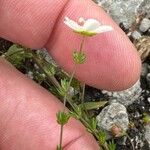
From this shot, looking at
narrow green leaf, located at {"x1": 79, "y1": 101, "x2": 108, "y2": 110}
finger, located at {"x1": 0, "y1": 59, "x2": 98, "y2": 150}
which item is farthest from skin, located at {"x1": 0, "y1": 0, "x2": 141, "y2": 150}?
narrow green leaf, located at {"x1": 79, "y1": 101, "x2": 108, "y2": 110}

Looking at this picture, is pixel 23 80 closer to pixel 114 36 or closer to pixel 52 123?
pixel 52 123

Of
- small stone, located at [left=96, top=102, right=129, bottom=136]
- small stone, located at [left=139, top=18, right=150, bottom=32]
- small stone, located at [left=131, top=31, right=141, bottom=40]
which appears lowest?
small stone, located at [left=96, top=102, right=129, bottom=136]

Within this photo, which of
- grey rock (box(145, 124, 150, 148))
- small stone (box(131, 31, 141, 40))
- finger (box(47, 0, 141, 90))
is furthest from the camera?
small stone (box(131, 31, 141, 40))

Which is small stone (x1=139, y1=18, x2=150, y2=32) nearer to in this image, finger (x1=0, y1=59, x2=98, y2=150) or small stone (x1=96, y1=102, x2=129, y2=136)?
small stone (x1=96, y1=102, x2=129, y2=136)

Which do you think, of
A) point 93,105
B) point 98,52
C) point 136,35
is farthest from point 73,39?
point 136,35

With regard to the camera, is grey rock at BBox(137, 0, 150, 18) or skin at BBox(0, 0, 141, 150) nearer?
skin at BBox(0, 0, 141, 150)

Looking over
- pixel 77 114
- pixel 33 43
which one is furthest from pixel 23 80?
pixel 77 114
